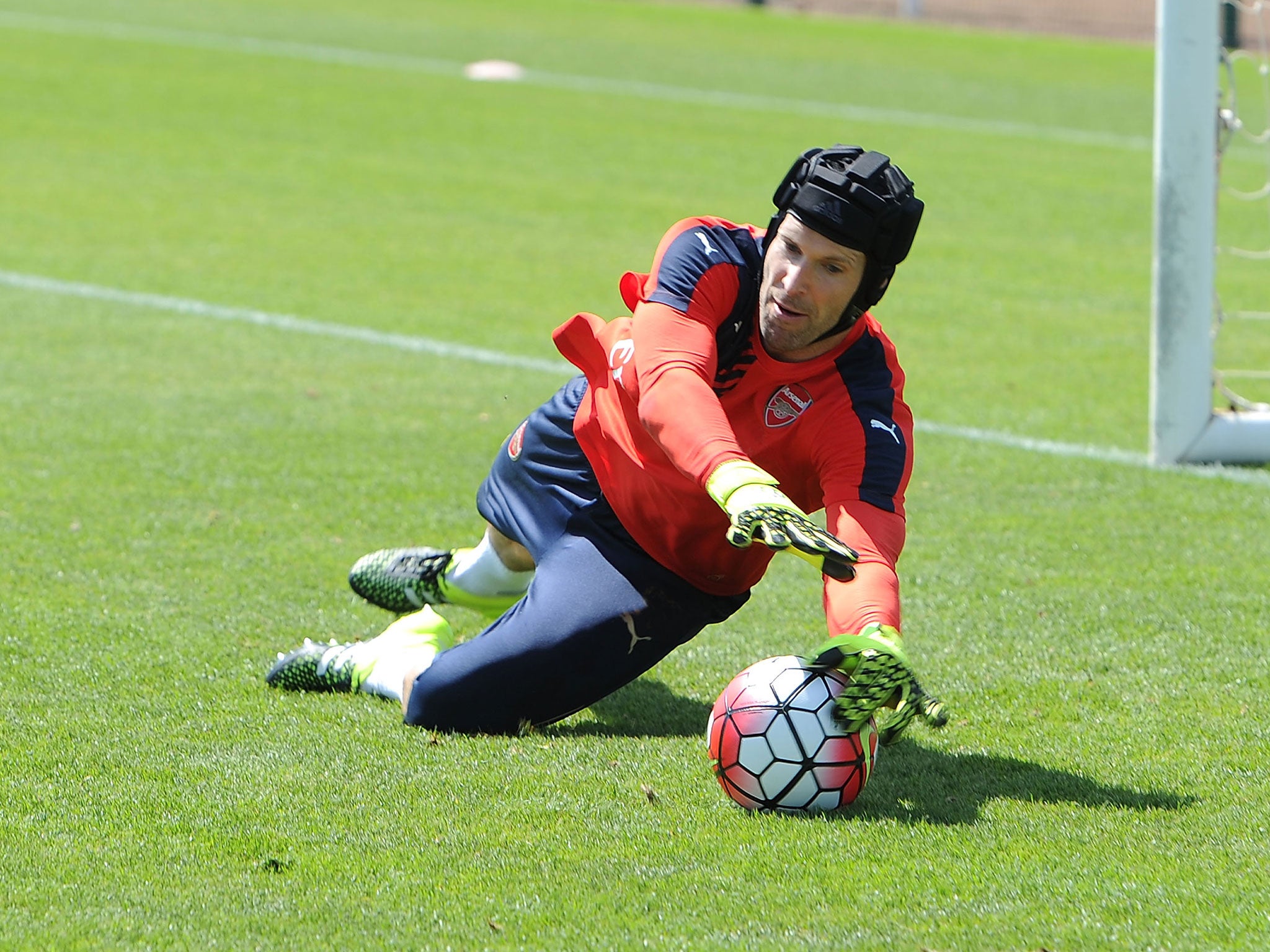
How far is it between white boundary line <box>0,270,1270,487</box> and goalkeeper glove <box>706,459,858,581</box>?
4.23 m

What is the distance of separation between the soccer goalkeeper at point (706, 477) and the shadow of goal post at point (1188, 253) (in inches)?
138

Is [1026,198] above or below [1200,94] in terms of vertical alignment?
below

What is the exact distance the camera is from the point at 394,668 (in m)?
4.88

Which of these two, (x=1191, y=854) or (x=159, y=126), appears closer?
(x=1191, y=854)

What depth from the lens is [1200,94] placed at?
7457mm

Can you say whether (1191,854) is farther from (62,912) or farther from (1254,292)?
(1254,292)

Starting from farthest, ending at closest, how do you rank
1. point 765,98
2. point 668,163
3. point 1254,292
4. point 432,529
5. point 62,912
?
point 765,98 < point 668,163 < point 1254,292 < point 432,529 < point 62,912

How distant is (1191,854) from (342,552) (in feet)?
11.1

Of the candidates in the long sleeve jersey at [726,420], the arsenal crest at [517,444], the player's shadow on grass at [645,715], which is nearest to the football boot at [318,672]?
the player's shadow on grass at [645,715]

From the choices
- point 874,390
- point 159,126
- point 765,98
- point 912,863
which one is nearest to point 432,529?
point 874,390

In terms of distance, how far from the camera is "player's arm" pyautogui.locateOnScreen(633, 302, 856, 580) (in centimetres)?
377

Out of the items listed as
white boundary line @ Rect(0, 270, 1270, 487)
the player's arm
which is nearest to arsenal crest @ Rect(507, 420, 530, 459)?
the player's arm

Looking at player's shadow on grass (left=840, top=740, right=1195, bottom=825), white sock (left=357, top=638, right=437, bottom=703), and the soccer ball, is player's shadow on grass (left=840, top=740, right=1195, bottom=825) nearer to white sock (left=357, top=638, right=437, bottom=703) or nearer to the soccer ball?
the soccer ball

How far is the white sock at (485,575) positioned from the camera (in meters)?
5.38
